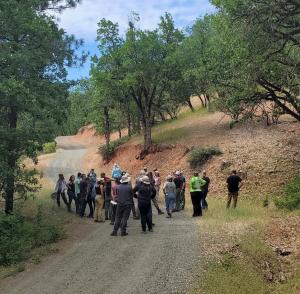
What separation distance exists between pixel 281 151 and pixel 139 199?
18.2 meters

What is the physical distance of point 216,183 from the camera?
30672mm

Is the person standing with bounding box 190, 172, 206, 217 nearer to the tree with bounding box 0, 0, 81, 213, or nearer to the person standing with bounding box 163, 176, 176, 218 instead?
the person standing with bounding box 163, 176, 176, 218

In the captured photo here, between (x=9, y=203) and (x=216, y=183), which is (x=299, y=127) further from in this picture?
(x=9, y=203)

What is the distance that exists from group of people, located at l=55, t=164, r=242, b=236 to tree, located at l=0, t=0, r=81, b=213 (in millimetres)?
2683

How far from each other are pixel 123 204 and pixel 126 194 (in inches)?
13.0

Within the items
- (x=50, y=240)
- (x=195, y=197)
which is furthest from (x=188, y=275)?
(x=195, y=197)

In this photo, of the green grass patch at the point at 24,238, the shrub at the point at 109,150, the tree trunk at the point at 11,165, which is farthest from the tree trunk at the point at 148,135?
the tree trunk at the point at 11,165

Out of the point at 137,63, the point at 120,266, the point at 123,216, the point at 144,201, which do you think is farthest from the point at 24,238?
the point at 137,63

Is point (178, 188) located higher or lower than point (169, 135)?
lower

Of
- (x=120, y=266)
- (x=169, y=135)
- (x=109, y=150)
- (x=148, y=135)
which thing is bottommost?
(x=120, y=266)

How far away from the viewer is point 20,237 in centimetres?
1697

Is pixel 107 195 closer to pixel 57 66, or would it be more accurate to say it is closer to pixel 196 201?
pixel 196 201

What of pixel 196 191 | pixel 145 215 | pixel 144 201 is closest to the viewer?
pixel 144 201

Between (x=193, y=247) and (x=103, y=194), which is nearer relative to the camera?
(x=193, y=247)
